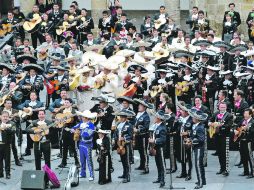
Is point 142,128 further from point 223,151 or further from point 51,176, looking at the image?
point 51,176

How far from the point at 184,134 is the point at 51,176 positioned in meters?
3.76

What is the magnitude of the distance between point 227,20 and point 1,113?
11.5 metres

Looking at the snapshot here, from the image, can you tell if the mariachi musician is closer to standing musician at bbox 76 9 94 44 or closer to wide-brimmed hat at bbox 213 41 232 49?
wide-brimmed hat at bbox 213 41 232 49

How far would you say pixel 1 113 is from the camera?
33844mm

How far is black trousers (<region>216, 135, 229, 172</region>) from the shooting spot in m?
32.9

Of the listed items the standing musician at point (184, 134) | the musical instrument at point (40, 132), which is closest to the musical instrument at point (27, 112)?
the musical instrument at point (40, 132)

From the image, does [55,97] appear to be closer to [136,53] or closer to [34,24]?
[136,53]

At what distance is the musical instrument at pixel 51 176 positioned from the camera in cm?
3210

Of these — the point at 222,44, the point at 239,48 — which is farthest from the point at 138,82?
the point at 239,48

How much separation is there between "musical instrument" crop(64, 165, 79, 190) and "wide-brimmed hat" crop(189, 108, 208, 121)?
3473 millimetres

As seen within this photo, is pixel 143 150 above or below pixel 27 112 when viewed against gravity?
below

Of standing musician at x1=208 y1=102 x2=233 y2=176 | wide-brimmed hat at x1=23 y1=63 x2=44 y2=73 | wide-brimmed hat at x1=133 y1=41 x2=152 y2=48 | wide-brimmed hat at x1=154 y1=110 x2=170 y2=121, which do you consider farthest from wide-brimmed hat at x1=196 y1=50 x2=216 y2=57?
wide-brimmed hat at x1=154 y1=110 x2=170 y2=121

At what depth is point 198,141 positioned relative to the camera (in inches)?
1238

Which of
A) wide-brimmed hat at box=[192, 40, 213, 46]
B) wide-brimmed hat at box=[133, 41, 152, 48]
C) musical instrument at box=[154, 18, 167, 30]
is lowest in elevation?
wide-brimmed hat at box=[133, 41, 152, 48]
